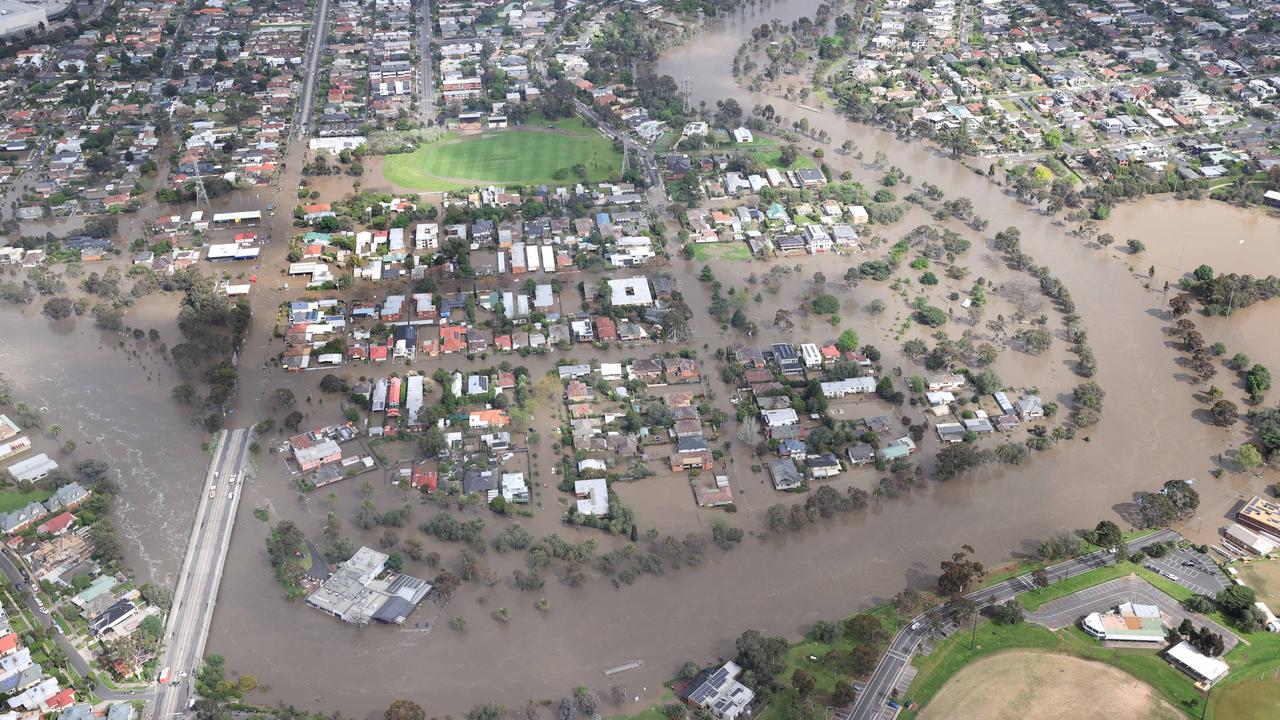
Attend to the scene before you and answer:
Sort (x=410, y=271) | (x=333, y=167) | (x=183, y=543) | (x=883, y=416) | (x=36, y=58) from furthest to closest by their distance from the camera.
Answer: (x=36, y=58) < (x=333, y=167) < (x=410, y=271) < (x=883, y=416) < (x=183, y=543)

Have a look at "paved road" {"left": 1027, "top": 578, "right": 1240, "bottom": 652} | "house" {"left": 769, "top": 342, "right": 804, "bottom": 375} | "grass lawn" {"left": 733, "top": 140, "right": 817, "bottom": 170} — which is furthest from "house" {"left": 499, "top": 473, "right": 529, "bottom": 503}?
"grass lawn" {"left": 733, "top": 140, "right": 817, "bottom": 170}

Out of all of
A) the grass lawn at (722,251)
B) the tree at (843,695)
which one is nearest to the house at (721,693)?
the tree at (843,695)

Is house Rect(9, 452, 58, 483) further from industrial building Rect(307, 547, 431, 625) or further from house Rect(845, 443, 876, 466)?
house Rect(845, 443, 876, 466)

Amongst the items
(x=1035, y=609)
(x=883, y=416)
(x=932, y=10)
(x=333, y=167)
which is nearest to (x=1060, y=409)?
(x=883, y=416)

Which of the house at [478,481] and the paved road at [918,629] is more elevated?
the house at [478,481]

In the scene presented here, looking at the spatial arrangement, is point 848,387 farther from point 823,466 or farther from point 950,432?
point 823,466

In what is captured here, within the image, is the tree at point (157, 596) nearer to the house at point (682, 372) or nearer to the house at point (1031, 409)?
the house at point (682, 372)

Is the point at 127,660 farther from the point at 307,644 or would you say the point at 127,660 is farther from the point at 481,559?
Answer: the point at 481,559

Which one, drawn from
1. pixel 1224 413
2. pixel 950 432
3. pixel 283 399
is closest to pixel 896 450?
pixel 950 432
